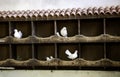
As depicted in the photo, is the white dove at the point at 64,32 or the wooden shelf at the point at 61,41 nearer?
the wooden shelf at the point at 61,41

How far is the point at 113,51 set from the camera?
14.2 ft

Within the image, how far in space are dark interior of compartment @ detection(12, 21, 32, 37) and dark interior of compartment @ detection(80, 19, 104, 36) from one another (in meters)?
0.92

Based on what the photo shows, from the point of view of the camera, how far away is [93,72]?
14.3 feet

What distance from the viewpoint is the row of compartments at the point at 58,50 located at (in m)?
4.33

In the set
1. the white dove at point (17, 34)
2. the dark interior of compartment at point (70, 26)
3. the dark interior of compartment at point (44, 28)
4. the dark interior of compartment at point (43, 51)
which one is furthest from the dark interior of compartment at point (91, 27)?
the white dove at point (17, 34)

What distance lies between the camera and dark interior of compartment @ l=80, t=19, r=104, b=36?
172 inches

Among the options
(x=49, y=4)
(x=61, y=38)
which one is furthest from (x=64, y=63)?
(x=49, y=4)

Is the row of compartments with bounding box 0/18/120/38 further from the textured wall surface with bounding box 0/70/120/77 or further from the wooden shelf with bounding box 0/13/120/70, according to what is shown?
the textured wall surface with bounding box 0/70/120/77

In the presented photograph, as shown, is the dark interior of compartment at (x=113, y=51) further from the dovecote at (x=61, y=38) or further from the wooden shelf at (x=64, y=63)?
the wooden shelf at (x=64, y=63)

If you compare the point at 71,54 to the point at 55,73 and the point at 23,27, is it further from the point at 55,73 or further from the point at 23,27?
the point at 23,27

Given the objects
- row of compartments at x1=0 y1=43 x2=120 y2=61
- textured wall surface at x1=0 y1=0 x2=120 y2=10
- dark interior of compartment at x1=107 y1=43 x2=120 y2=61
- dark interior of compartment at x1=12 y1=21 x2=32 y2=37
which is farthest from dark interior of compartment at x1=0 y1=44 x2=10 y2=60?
dark interior of compartment at x1=107 y1=43 x2=120 y2=61

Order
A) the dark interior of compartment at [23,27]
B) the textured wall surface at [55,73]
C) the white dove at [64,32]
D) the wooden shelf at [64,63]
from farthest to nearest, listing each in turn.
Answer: the dark interior of compartment at [23,27]
the white dove at [64,32]
the textured wall surface at [55,73]
the wooden shelf at [64,63]

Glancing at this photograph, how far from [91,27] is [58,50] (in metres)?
0.68

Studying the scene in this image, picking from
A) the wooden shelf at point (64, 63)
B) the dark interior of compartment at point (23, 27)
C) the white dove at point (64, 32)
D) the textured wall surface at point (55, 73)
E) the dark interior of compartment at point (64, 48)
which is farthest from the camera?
the dark interior of compartment at point (23, 27)
